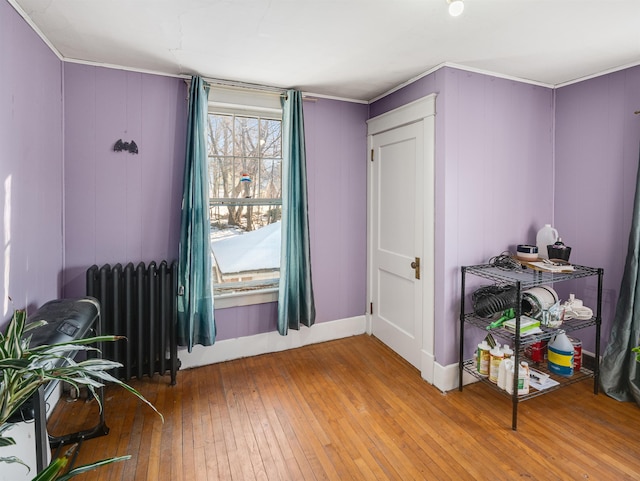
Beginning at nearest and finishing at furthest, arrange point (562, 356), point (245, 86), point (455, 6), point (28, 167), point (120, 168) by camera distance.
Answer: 1. point (455, 6)
2. point (28, 167)
3. point (562, 356)
4. point (120, 168)
5. point (245, 86)

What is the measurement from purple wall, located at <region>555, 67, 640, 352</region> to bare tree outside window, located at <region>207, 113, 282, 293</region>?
2350 millimetres

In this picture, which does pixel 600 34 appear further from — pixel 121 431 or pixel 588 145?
pixel 121 431

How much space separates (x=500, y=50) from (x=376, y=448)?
8.22ft

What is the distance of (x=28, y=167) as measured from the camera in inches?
77.9

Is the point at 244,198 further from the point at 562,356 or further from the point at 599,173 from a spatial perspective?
the point at 599,173

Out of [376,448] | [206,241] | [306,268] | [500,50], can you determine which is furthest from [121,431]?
[500,50]

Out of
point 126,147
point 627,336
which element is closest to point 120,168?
point 126,147

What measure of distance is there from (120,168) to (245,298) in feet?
4.53

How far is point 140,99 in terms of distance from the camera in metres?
2.64

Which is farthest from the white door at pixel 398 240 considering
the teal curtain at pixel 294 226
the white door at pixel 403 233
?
the teal curtain at pixel 294 226

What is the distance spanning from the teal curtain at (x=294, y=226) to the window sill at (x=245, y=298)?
14 centimetres

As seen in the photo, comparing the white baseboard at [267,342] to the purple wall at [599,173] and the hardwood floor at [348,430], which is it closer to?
the hardwood floor at [348,430]

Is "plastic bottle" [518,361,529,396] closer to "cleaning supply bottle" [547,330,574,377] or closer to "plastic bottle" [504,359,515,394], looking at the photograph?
A: "plastic bottle" [504,359,515,394]

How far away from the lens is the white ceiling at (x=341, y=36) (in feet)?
5.88
